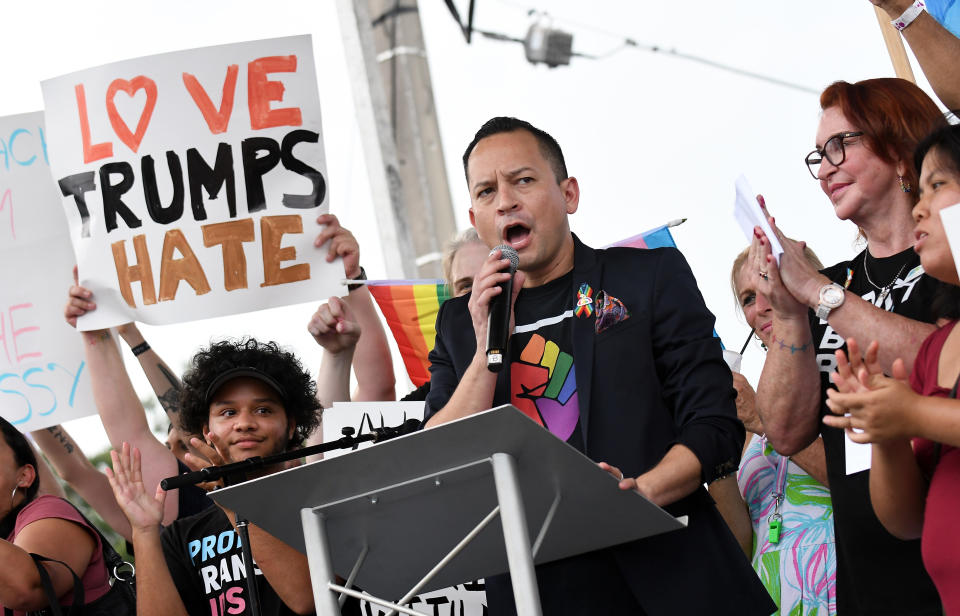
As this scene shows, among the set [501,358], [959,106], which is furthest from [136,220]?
[959,106]

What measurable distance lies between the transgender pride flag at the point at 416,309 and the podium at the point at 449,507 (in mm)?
2513

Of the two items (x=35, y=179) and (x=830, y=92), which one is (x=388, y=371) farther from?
(x=830, y=92)

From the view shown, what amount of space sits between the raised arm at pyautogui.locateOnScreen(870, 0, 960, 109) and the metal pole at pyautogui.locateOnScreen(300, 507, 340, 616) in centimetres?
196

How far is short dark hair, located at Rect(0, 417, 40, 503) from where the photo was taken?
384 centimetres

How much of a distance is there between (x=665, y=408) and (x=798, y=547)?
1039 mm

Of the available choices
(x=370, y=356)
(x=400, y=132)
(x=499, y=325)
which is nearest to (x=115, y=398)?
(x=370, y=356)

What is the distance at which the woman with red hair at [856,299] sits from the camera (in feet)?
9.06

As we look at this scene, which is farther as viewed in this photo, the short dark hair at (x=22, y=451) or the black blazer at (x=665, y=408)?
the short dark hair at (x=22, y=451)

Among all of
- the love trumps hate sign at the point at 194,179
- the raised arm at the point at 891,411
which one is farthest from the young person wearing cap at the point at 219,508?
the raised arm at the point at 891,411

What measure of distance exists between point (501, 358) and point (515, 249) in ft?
1.35

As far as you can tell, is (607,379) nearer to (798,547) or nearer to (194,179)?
(798,547)

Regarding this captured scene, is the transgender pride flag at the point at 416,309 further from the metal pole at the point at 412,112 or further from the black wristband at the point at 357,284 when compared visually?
the metal pole at the point at 412,112

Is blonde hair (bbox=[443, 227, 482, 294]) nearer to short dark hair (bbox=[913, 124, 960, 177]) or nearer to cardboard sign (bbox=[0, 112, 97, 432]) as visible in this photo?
cardboard sign (bbox=[0, 112, 97, 432])

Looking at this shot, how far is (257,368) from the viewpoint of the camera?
3.90 meters
